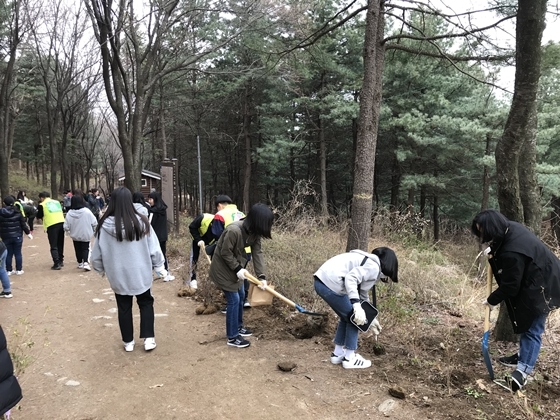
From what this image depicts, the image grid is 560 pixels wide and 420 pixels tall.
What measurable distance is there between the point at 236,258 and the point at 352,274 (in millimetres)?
1367

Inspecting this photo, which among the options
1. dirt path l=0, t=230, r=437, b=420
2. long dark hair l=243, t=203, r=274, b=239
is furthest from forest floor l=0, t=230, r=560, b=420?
long dark hair l=243, t=203, r=274, b=239

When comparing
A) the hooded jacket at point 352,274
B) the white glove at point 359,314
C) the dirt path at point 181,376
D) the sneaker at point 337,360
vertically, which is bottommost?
the dirt path at point 181,376

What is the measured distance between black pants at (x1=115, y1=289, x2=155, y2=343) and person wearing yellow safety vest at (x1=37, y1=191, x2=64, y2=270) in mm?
4990

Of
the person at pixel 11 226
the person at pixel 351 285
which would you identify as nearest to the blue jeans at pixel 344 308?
the person at pixel 351 285

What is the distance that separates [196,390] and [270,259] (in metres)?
3.67

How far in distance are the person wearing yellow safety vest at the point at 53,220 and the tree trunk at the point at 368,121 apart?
A: 615 cm

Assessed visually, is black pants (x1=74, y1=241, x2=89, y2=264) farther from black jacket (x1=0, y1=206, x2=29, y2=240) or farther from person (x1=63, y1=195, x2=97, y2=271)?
black jacket (x1=0, y1=206, x2=29, y2=240)

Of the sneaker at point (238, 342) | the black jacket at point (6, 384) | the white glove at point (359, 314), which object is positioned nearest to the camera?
the black jacket at point (6, 384)

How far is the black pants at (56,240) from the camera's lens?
26.3 ft

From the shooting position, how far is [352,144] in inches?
850

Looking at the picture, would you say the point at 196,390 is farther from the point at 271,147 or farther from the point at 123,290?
the point at 271,147

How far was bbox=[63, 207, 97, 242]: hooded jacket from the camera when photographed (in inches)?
304

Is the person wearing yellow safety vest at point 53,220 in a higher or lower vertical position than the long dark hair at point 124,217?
lower

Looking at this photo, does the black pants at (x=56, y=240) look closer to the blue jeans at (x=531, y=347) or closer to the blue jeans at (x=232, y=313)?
the blue jeans at (x=232, y=313)
